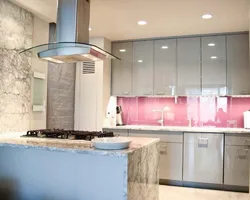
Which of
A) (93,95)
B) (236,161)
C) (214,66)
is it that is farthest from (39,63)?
(236,161)

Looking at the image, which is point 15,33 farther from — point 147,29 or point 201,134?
point 201,134

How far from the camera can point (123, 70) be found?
5.04 m

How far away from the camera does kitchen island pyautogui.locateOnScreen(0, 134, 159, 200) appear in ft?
7.22

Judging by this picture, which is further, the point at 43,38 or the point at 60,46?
the point at 43,38

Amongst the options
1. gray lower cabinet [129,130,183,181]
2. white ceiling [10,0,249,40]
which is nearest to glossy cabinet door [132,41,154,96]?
white ceiling [10,0,249,40]

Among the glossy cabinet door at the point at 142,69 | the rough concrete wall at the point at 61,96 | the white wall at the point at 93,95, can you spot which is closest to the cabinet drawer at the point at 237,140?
the glossy cabinet door at the point at 142,69

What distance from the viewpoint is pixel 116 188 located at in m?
2.22

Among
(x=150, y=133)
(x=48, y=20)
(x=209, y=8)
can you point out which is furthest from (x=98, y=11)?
(x=150, y=133)

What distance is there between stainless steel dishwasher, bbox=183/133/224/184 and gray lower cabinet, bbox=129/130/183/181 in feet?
0.31

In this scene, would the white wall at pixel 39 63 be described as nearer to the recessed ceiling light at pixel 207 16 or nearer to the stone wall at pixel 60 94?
the stone wall at pixel 60 94

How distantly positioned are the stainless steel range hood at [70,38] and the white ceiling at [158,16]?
1.64ft

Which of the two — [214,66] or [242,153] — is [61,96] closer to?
[214,66]

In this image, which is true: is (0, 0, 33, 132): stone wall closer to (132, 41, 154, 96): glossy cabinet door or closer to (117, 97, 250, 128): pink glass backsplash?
(132, 41, 154, 96): glossy cabinet door

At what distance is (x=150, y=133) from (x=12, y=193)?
2423mm
